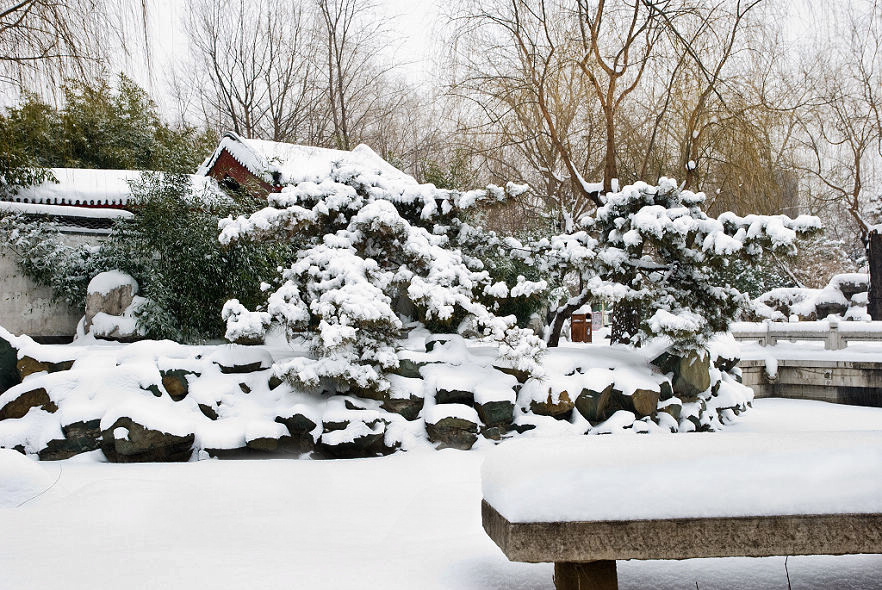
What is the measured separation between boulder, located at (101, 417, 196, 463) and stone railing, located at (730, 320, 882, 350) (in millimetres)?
7963

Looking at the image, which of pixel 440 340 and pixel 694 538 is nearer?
pixel 694 538

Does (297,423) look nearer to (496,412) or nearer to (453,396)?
(453,396)

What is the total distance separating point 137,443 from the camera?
Result: 512 centimetres

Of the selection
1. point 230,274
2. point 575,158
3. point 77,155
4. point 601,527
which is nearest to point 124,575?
point 601,527

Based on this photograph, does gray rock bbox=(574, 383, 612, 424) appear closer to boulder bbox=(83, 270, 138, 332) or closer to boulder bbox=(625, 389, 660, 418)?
boulder bbox=(625, 389, 660, 418)

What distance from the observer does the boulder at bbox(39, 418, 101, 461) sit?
5234 millimetres

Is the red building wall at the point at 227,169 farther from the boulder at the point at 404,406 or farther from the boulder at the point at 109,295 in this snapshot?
the boulder at the point at 404,406

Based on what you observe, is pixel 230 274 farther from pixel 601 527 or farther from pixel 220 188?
pixel 601 527

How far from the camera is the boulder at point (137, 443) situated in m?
5.11

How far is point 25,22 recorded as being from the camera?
3996 mm

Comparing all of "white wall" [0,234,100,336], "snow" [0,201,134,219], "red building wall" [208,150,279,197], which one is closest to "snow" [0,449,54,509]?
"snow" [0,201,134,219]

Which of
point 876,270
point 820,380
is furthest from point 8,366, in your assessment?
point 876,270

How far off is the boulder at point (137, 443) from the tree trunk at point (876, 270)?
13.4m

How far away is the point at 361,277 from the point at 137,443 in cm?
229
